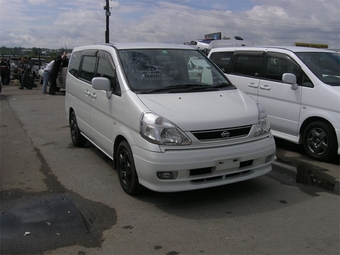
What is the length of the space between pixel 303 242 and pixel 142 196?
1.96m

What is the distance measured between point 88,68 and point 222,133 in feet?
9.95

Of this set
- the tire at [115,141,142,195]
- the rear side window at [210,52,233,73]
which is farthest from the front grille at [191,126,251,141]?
the rear side window at [210,52,233,73]

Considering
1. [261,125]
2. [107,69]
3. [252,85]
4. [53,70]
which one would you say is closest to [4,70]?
[53,70]

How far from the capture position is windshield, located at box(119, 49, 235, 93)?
184 inches

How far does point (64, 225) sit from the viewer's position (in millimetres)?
3730

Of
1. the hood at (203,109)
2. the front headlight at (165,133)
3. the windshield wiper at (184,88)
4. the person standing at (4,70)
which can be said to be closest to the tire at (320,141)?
the hood at (203,109)

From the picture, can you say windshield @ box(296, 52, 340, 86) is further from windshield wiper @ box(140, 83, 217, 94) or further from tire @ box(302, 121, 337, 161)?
windshield wiper @ box(140, 83, 217, 94)

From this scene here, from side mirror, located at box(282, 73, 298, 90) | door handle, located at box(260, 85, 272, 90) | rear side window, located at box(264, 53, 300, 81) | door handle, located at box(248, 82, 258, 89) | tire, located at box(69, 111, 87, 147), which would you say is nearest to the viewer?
side mirror, located at box(282, 73, 298, 90)

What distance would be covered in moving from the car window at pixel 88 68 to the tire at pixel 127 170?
1808 millimetres

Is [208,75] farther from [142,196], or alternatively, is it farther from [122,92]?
[142,196]

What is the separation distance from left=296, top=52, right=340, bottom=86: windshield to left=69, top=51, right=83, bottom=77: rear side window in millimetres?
4112

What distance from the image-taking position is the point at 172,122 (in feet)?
12.8

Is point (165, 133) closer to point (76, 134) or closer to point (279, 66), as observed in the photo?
point (76, 134)

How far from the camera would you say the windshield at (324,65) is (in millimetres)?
6070
